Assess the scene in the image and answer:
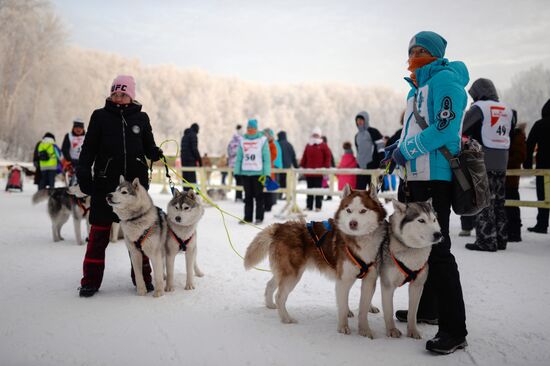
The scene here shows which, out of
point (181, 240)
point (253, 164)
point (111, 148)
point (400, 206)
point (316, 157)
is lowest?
point (181, 240)

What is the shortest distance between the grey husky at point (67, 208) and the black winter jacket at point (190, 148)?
19.5ft

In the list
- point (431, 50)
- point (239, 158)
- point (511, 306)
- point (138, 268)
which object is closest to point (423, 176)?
point (431, 50)

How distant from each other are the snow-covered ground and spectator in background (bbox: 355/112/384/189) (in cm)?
433

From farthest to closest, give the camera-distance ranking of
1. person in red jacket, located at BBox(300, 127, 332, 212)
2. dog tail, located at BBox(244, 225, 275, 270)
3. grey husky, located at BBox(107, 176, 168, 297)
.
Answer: person in red jacket, located at BBox(300, 127, 332, 212)
grey husky, located at BBox(107, 176, 168, 297)
dog tail, located at BBox(244, 225, 275, 270)

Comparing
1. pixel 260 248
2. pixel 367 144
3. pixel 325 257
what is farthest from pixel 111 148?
pixel 367 144

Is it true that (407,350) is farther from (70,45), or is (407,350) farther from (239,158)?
(70,45)

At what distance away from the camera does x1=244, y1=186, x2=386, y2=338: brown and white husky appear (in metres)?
2.70

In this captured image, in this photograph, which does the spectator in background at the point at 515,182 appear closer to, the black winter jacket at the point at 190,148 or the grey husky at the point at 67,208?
the grey husky at the point at 67,208

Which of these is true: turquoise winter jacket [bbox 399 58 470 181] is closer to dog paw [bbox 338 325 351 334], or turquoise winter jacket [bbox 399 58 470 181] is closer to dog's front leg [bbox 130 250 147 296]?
dog paw [bbox 338 325 351 334]

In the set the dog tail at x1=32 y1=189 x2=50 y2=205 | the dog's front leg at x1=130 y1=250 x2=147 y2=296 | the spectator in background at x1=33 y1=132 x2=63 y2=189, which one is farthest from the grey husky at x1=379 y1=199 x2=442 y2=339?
the spectator in background at x1=33 y1=132 x2=63 y2=189

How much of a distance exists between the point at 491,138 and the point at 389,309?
3.68m

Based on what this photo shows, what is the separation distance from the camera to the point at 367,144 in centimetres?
909

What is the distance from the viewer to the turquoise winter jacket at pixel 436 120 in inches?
98.8

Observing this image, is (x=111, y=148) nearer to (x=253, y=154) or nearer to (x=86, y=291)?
(x=86, y=291)
